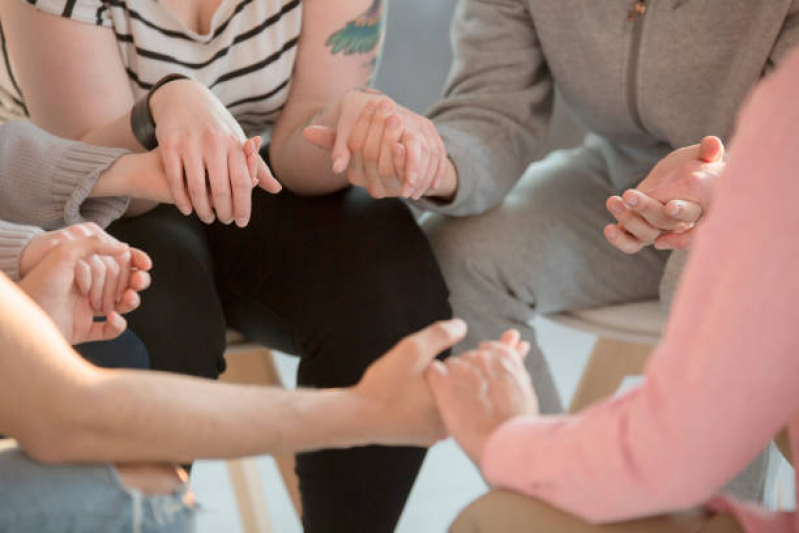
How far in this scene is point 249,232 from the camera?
0.93 m

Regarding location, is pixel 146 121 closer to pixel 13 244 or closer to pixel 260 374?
pixel 13 244

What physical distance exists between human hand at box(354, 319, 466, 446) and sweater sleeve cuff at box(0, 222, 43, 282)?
32cm

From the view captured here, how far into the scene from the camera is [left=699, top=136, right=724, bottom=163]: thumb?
30.1 inches

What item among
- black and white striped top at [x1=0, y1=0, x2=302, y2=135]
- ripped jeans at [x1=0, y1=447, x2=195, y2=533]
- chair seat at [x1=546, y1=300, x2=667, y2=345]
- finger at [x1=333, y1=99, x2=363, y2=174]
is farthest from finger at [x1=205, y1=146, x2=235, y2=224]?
chair seat at [x1=546, y1=300, x2=667, y2=345]

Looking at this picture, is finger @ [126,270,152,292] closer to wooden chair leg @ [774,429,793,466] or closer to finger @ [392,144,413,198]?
finger @ [392,144,413,198]

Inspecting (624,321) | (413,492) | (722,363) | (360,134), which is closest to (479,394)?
(722,363)

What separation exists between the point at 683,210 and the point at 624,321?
0.93 ft

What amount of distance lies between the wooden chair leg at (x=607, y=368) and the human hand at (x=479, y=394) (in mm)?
638

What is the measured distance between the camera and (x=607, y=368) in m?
1.16

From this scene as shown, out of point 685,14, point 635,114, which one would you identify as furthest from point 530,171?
point 685,14

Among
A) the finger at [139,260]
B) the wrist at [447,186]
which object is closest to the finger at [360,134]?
the wrist at [447,186]

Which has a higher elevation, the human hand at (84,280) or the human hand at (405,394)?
the human hand at (405,394)

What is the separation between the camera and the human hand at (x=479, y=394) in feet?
1.64

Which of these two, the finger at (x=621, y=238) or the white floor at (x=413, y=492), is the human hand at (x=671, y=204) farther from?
the white floor at (x=413, y=492)
